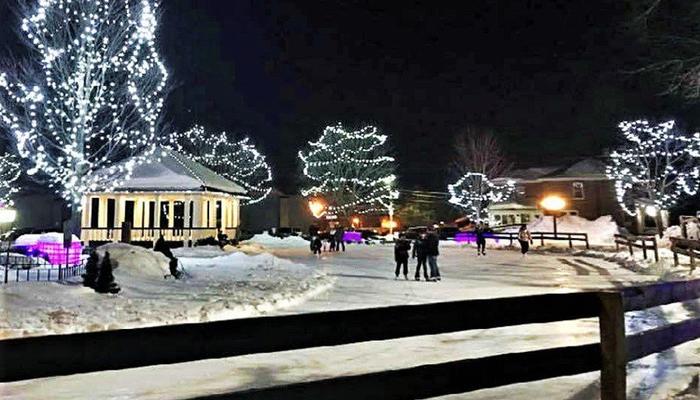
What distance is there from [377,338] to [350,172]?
6199cm

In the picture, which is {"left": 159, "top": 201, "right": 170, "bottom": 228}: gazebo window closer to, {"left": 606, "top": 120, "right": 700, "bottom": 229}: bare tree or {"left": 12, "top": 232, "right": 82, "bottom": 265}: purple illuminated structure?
{"left": 12, "top": 232, "right": 82, "bottom": 265}: purple illuminated structure

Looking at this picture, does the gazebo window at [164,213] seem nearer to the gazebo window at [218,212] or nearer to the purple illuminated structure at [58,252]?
the gazebo window at [218,212]

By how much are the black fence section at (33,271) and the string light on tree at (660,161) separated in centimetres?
4871

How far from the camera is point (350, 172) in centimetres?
6525

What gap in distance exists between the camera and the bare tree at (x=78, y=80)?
28.2 metres

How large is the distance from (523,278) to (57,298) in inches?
534

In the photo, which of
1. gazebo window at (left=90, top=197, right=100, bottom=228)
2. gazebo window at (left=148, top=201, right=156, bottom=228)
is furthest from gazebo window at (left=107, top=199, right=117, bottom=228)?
gazebo window at (left=148, top=201, right=156, bottom=228)

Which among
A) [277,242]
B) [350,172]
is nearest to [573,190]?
[350,172]

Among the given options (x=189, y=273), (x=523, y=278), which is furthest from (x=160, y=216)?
(x=523, y=278)

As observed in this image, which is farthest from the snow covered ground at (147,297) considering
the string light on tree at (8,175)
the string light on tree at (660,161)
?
the string light on tree at (660,161)

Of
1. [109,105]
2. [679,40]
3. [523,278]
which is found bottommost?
[523,278]

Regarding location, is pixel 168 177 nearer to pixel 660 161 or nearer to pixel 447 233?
pixel 447 233

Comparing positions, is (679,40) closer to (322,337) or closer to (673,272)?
(673,272)

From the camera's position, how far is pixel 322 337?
3229 millimetres
